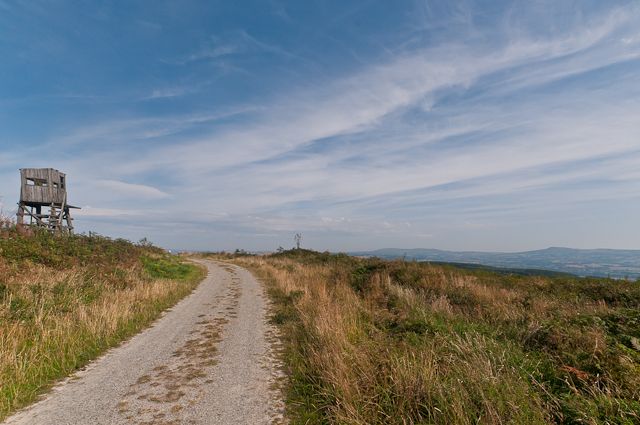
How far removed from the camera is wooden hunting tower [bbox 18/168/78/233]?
25234mm

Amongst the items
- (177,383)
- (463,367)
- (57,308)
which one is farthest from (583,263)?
(57,308)

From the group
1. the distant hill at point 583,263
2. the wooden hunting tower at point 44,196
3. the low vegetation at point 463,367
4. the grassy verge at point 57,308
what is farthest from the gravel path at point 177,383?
the wooden hunting tower at point 44,196

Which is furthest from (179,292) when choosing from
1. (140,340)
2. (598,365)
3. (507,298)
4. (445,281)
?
(598,365)

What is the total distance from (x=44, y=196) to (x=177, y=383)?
28.2m

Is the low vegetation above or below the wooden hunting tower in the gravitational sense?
below

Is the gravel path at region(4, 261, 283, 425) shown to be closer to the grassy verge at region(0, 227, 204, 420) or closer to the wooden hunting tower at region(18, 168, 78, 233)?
the grassy verge at region(0, 227, 204, 420)

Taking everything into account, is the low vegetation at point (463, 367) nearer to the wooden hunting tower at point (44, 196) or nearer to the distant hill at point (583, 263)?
the distant hill at point (583, 263)

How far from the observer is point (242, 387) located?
19.2 feet

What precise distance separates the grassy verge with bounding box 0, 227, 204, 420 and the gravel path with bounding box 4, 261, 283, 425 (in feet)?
1.61

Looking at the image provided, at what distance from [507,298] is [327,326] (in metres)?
8.25

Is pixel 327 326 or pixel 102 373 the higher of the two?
pixel 327 326

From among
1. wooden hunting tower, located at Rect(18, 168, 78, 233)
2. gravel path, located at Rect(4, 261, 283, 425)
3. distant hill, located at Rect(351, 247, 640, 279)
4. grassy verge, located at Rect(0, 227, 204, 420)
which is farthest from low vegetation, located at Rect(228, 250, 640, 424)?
wooden hunting tower, located at Rect(18, 168, 78, 233)

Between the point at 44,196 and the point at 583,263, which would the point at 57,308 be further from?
the point at 583,263

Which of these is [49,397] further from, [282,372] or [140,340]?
[282,372]
